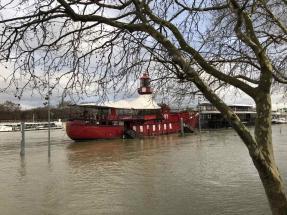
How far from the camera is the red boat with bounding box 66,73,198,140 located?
54125mm

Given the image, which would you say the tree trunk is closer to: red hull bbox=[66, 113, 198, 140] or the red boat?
the red boat

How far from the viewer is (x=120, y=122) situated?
58.9 metres

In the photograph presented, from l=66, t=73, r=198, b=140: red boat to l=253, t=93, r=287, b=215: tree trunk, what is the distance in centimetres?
4499

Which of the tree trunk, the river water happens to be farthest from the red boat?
the tree trunk

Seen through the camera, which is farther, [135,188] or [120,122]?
[120,122]

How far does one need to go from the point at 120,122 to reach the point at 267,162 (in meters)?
52.8

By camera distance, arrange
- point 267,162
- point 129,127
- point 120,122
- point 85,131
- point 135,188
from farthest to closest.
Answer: point 129,127 < point 120,122 < point 85,131 < point 135,188 < point 267,162

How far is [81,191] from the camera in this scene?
17.0 m

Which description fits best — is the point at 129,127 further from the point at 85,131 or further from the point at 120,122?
the point at 85,131

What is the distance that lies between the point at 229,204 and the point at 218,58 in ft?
20.5

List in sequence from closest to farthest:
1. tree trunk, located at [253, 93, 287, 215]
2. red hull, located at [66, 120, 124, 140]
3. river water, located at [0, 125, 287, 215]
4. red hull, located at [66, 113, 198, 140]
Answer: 1. tree trunk, located at [253, 93, 287, 215]
2. river water, located at [0, 125, 287, 215]
3. red hull, located at [66, 120, 124, 140]
4. red hull, located at [66, 113, 198, 140]

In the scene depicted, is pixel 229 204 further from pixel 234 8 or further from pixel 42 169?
pixel 42 169

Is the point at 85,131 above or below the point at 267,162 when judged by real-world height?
above

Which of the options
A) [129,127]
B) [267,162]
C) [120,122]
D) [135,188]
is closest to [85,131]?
[120,122]
